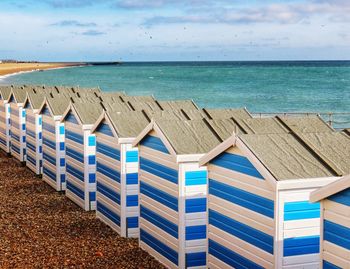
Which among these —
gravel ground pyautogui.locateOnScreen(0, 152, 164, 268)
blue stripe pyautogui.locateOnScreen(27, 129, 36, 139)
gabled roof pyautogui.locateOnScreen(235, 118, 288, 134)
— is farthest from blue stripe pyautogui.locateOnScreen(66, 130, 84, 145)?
gabled roof pyautogui.locateOnScreen(235, 118, 288, 134)

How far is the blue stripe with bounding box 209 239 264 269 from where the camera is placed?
9547 millimetres

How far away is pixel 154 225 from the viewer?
12953 millimetres

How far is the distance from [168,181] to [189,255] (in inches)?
59.6

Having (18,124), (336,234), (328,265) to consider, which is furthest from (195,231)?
(18,124)

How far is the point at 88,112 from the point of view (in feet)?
59.5

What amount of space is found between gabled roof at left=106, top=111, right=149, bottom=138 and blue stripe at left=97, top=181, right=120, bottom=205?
154 cm

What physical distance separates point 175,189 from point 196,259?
1398 mm

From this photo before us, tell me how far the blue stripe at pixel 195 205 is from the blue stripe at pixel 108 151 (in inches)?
142

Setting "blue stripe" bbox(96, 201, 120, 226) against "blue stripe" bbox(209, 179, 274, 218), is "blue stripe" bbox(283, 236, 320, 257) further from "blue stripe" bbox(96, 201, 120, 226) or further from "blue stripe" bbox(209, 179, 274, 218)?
"blue stripe" bbox(96, 201, 120, 226)

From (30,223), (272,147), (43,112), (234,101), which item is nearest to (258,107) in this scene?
(234,101)

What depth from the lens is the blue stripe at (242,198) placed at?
8.98 m

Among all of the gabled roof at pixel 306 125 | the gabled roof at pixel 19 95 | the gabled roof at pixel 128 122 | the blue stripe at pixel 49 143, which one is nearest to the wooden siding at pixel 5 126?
the gabled roof at pixel 19 95

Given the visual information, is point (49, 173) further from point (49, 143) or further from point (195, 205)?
point (195, 205)

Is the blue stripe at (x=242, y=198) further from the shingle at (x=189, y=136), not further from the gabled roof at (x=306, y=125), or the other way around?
the gabled roof at (x=306, y=125)
